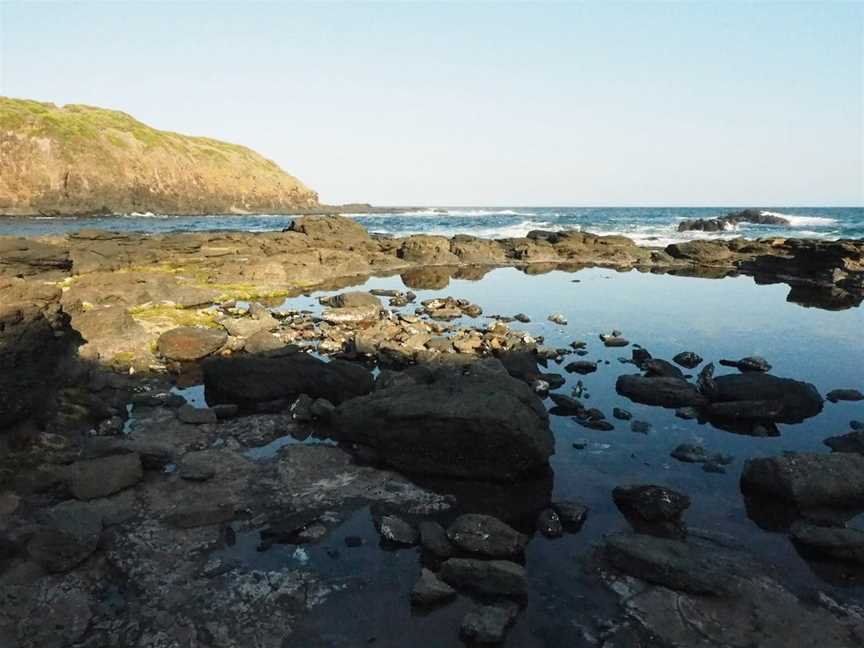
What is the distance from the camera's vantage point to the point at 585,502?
286 inches

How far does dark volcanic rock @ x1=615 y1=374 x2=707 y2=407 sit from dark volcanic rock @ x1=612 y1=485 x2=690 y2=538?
13.4 ft

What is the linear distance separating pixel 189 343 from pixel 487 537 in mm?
10376

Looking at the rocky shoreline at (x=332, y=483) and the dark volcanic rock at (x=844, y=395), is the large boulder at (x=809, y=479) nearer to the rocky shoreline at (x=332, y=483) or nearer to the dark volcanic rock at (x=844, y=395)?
the rocky shoreline at (x=332, y=483)

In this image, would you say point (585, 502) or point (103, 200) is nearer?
point (585, 502)

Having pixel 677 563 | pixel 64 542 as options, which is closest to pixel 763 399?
pixel 677 563

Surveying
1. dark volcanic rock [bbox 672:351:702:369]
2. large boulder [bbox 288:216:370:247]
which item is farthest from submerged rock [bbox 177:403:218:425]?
large boulder [bbox 288:216:370:247]

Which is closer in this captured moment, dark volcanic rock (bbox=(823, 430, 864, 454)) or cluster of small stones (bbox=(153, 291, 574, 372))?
dark volcanic rock (bbox=(823, 430, 864, 454))

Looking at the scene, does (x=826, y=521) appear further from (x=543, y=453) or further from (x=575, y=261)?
(x=575, y=261)

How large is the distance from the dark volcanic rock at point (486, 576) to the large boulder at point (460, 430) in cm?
228

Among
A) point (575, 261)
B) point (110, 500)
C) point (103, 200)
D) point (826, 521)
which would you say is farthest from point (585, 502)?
point (103, 200)

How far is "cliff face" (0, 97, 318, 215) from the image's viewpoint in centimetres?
9388

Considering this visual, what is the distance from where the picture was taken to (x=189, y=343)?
Answer: 45.2 feet

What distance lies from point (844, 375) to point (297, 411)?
12.6 m

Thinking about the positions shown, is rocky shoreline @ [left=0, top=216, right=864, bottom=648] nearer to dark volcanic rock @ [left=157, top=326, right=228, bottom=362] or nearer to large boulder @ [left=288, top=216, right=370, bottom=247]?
dark volcanic rock @ [left=157, top=326, right=228, bottom=362]
